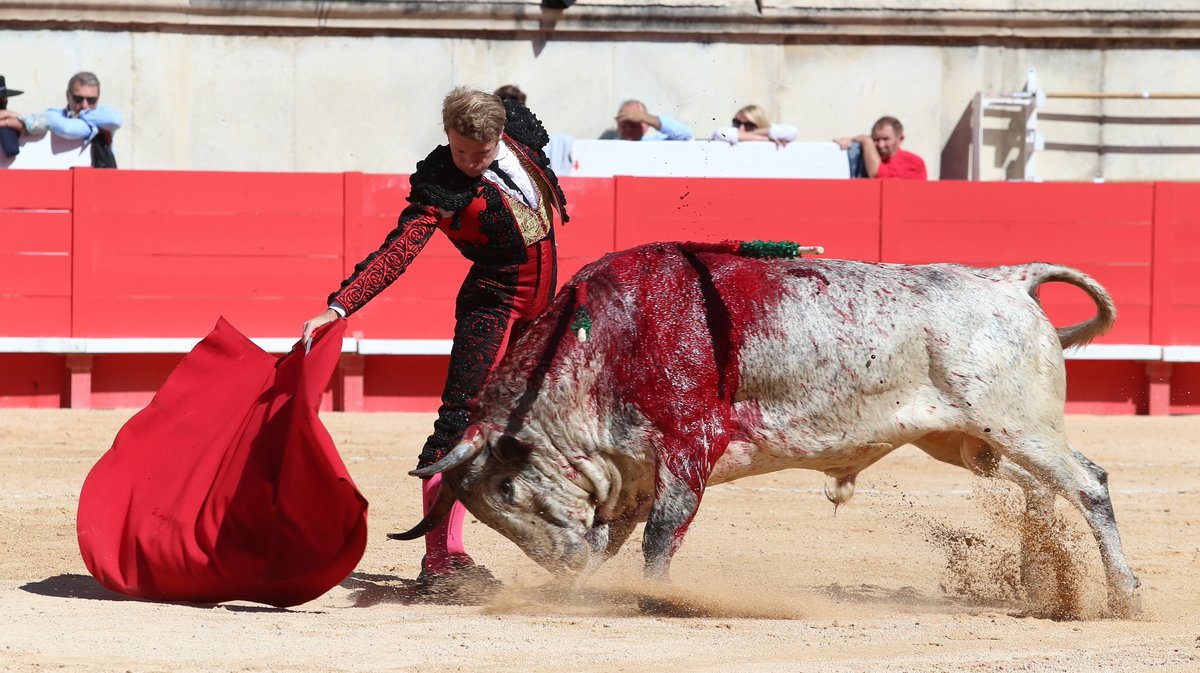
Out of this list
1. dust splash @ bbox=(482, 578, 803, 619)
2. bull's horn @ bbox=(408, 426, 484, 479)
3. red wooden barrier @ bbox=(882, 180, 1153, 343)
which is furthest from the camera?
red wooden barrier @ bbox=(882, 180, 1153, 343)

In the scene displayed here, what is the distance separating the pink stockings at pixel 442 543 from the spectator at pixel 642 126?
201 inches

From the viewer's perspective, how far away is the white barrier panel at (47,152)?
350 inches

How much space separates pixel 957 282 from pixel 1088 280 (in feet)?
1.66

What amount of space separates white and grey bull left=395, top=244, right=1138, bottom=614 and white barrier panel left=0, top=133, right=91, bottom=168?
5558mm

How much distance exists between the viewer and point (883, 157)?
9.22 metres

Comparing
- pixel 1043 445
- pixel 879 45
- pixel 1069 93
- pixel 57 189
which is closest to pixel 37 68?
pixel 57 189

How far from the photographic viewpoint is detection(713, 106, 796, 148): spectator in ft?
30.5

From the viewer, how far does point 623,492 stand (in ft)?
13.6

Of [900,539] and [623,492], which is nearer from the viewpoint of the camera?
[623,492]

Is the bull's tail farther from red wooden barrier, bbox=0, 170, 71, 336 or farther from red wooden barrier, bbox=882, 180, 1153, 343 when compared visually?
red wooden barrier, bbox=0, 170, 71, 336

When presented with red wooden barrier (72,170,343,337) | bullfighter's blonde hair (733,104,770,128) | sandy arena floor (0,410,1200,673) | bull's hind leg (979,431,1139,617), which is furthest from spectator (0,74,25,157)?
bull's hind leg (979,431,1139,617)

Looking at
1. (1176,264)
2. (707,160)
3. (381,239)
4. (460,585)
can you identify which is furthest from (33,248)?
(1176,264)

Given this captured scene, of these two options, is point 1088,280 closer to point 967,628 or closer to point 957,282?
point 957,282

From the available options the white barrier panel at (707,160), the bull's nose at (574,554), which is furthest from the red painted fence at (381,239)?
the bull's nose at (574,554)
